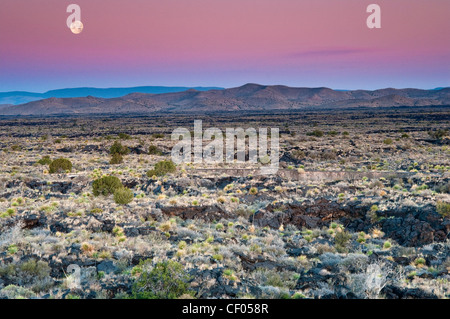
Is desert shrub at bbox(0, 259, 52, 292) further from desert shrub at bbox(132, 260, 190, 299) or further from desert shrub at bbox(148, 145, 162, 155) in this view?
desert shrub at bbox(148, 145, 162, 155)

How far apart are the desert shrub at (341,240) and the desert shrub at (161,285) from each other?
18.2 ft

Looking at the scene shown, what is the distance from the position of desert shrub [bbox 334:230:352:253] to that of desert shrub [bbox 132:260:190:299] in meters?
5.55

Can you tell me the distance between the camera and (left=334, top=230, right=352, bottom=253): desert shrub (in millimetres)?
11271

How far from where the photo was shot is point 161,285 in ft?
25.4

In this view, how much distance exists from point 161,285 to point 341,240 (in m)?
6.60

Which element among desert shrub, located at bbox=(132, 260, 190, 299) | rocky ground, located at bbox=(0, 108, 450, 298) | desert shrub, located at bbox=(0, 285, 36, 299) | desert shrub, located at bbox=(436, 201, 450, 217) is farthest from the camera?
desert shrub, located at bbox=(436, 201, 450, 217)

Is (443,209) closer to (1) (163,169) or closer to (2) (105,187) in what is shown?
(2) (105,187)

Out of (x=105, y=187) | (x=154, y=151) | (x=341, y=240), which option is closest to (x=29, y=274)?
(x=341, y=240)

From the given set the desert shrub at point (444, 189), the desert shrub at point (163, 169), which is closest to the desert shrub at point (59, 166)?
the desert shrub at point (163, 169)

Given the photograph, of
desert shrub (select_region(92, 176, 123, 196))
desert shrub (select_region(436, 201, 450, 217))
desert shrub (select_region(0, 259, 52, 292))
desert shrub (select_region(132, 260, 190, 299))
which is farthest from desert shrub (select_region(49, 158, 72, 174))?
desert shrub (select_region(436, 201, 450, 217))
